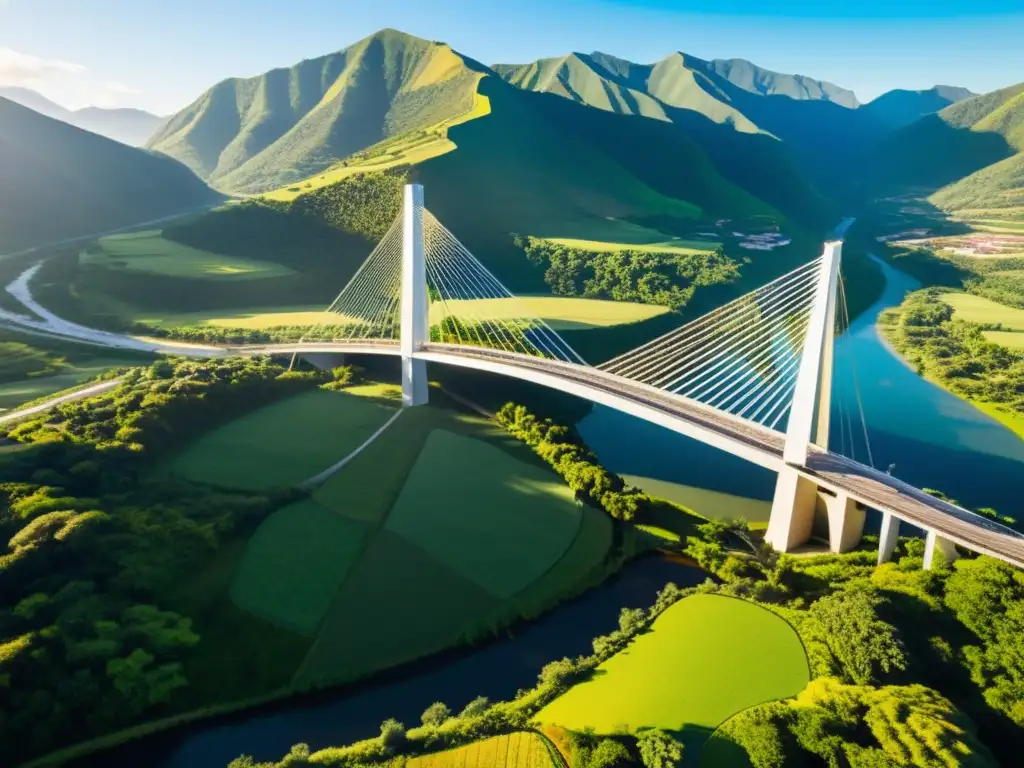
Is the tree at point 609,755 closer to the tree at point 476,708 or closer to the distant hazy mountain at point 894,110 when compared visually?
the tree at point 476,708

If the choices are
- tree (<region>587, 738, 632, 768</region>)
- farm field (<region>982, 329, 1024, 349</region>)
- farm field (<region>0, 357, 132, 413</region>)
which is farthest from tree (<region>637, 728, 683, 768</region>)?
farm field (<region>982, 329, 1024, 349</region>)

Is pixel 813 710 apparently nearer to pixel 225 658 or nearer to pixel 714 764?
pixel 714 764

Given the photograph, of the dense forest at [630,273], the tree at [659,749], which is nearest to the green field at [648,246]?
the dense forest at [630,273]

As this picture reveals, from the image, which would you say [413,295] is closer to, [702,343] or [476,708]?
[702,343]

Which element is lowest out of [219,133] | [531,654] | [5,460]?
[531,654]

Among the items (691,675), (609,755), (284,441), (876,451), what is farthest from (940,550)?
(284,441)

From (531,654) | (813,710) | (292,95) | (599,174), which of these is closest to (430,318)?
(531,654)
